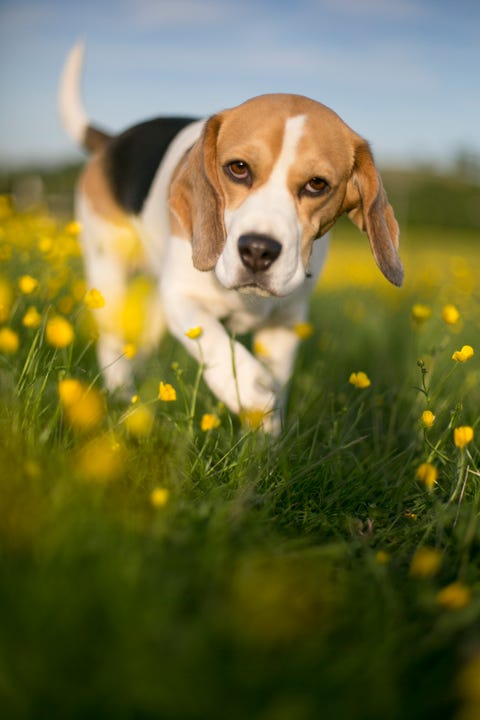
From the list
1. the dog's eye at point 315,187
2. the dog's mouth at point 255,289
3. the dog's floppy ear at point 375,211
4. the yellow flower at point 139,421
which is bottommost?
the yellow flower at point 139,421

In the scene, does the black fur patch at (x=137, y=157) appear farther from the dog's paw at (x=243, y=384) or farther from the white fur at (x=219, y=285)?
the dog's paw at (x=243, y=384)

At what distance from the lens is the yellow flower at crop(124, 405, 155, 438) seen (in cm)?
187

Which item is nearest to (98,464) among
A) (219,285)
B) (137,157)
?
(219,285)

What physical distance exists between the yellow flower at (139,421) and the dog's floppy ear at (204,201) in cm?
79

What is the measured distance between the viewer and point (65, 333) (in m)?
1.73

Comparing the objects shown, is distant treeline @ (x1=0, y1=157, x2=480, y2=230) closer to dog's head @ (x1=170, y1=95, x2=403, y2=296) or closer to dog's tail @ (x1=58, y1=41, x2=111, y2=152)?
dog's tail @ (x1=58, y1=41, x2=111, y2=152)

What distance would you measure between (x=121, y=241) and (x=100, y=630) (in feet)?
9.53

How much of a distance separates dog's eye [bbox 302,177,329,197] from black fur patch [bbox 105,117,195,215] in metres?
1.44

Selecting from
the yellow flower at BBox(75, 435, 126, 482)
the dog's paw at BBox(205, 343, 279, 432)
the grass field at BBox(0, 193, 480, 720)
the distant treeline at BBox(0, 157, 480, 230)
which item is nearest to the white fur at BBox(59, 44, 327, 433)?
the dog's paw at BBox(205, 343, 279, 432)

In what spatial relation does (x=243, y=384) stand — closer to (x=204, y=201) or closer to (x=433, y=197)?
(x=204, y=201)

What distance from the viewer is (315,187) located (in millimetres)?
2662

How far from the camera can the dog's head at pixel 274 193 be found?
244cm

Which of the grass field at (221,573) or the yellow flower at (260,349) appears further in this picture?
the yellow flower at (260,349)

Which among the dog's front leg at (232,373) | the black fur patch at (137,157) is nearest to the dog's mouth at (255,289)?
the dog's front leg at (232,373)
